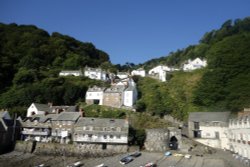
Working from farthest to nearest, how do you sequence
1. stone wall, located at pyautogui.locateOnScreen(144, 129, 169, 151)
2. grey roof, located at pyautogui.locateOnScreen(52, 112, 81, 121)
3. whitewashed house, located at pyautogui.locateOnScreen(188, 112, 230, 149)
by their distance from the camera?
1. grey roof, located at pyautogui.locateOnScreen(52, 112, 81, 121)
2. whitewashed house, located at pyautogui.locateOnScreen(188, 112, 230, 149)
3. stone wall, located at pyautogui.locateOnScreen(144, 129, 169, 151)

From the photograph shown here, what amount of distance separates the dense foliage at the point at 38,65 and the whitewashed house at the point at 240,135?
138ft

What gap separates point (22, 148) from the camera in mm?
49312

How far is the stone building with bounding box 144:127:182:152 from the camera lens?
46.2 m

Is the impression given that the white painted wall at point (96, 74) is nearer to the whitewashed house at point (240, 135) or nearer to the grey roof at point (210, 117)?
the grey roof at point (210, 117)

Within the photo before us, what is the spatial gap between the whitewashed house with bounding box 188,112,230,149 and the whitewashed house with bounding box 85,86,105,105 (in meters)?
26.3

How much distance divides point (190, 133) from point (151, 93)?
68.5 ft

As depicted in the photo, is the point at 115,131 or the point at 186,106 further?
the point at 186,106

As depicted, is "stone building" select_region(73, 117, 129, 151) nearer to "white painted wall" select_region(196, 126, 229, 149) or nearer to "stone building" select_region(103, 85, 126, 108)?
"stone building" select_region(103, 85, 126, 108)

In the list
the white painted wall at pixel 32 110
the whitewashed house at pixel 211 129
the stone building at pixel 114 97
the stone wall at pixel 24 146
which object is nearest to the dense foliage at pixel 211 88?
the stone building at pixel 114 97

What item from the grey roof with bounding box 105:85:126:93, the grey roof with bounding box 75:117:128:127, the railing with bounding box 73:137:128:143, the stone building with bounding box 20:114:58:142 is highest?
the grey roof with bounding box 105:85:126:93

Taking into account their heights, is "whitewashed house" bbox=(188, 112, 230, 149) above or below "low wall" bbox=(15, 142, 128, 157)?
above

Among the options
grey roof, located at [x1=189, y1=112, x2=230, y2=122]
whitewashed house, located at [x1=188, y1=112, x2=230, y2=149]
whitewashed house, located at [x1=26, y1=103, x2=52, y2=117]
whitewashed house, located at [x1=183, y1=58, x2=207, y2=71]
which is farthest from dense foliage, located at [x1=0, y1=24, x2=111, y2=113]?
whitewashed house, located at [x1=183, y1=58, x2=207, y2=71]

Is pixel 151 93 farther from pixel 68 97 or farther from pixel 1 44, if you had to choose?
pixel 1 44

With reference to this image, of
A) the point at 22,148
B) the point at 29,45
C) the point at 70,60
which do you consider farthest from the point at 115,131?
the point at 29,45
